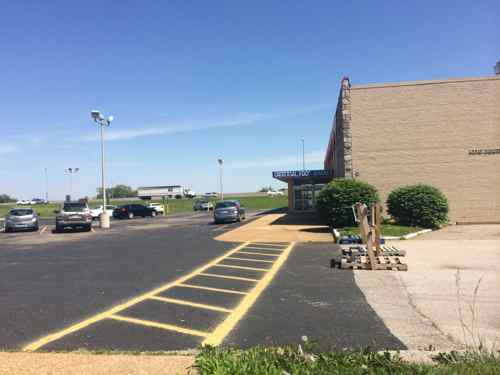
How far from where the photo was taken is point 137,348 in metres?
4.85

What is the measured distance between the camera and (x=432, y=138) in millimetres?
21422

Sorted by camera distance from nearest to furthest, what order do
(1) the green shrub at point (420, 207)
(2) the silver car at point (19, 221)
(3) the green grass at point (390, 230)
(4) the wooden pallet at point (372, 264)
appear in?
(4) the wooden pallet at point (372, 264) → (3) the green grass at point (390, 230) → (1) the green shrub at point (420, 207) → (2) the silver car at point (19, 221)

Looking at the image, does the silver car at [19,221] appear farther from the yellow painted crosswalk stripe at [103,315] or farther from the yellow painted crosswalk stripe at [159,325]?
the yellow painted crosswalk stripe at [159,325]

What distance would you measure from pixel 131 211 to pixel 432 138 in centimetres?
3079

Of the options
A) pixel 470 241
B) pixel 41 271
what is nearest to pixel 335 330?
pixel 41 271

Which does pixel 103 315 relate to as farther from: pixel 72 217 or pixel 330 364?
pixel 72 217

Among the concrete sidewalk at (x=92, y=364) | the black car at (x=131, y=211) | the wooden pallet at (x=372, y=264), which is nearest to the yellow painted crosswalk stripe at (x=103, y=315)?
the concrete sidewalk at (x=92, y=364)

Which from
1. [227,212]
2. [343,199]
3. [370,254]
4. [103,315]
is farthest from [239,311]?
[227,212]

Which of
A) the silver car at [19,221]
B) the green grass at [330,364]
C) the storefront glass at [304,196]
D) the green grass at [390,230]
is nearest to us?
the green grass at [330,364]

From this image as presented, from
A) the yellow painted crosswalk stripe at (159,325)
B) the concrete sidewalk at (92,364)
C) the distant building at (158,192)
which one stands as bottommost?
the yellow painted crosswalk stripe at (159,325)

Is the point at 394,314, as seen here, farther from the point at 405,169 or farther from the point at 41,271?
the point at 405,169

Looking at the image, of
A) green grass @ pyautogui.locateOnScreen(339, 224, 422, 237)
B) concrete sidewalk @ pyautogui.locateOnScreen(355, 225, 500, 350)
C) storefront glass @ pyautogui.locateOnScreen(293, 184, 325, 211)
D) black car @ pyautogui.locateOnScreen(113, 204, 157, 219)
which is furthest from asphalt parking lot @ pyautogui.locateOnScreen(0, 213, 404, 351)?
black car @ pyautogui.locateOnScreen(113, 204, 157, 219)

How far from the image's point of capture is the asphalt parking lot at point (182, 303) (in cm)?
521

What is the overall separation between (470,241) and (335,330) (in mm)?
10896
